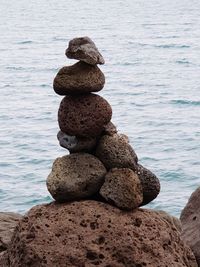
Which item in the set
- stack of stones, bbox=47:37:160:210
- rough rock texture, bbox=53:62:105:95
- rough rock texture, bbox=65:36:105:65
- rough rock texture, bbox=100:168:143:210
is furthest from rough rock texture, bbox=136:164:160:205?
rough rock texture, bbox=65:36:105:65

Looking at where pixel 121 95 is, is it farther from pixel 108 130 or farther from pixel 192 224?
pixel 108 130

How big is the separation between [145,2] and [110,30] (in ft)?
146

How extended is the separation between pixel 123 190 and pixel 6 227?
3.04 m

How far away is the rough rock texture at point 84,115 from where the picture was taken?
9523mm

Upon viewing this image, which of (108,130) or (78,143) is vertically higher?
(108,130)

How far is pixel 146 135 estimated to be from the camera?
3247 cm

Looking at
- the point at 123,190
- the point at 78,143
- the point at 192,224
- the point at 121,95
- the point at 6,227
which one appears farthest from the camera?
the point at 121,95

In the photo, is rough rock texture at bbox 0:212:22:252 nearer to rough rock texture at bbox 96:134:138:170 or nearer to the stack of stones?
the stack of stones

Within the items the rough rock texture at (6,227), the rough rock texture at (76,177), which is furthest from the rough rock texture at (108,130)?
the rough rock texture at (6,227)

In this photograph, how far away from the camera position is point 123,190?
370 inches

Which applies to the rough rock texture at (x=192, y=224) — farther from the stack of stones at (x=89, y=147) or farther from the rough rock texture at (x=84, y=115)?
the rough rock texture at (x=84, y=115)

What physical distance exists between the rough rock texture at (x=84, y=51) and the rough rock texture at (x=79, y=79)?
0.14 meters

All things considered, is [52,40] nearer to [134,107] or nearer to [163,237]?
[134,107]

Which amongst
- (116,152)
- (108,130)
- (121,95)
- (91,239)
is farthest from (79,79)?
(121,95)
